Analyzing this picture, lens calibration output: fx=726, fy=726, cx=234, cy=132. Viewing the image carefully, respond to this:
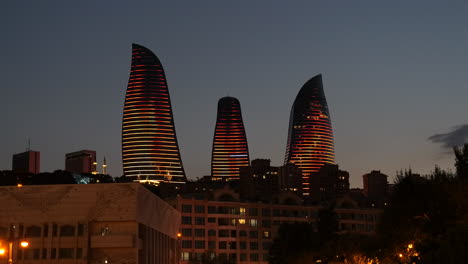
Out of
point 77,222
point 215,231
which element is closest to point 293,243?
point 215,231

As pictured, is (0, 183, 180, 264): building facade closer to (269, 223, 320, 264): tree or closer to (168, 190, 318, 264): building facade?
(269, 223, 320, 264): tree

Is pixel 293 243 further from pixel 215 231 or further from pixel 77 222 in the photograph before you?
pixel 77 222

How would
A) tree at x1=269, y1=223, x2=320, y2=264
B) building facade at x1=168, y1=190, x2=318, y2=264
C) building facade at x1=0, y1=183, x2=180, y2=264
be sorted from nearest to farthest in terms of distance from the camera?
1. building facade at x1=0, y1=183, x2=180, y2=264
2. tree at x1=269, y1=223, x2=320, y2=264
3. building facade at x1=168, y1=190, x2=318, y2=264

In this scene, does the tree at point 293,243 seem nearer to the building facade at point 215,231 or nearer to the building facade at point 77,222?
the building facade at point 215,231

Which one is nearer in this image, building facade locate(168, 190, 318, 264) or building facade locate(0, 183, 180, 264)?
building facade locate(0, 183, 180, 264)

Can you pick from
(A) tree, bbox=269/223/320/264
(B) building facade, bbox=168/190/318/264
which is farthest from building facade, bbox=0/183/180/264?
(B) building facade, bbox=168/190/318/264

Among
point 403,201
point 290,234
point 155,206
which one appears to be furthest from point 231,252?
point 403,201

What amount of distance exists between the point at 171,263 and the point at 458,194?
227 ft

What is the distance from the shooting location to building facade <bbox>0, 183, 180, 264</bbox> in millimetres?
99438

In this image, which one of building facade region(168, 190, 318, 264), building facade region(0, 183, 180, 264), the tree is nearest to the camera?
building facade region(0, 183, 180, 264)

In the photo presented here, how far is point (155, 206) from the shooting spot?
113250 millimetres

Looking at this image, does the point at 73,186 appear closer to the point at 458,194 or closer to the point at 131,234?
the point at 131,234

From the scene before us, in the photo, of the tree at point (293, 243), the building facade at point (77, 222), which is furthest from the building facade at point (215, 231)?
the building facade at point (77, 222)

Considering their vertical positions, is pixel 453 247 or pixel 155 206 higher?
pixel 155 206
